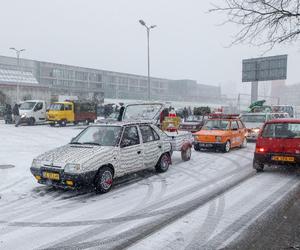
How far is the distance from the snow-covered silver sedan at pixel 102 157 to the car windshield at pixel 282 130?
3.15 m

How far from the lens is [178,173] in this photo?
10.5 meters

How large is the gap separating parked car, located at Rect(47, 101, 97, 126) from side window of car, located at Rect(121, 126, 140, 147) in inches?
808

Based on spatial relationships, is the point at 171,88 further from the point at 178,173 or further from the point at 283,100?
the point at 178,173

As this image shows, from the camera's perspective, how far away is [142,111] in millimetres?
15789

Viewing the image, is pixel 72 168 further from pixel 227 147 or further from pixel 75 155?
pixel 227 147

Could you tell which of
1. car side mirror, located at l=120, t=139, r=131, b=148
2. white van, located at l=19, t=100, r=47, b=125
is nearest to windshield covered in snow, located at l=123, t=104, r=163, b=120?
car side mirror, located at l=120, t=139, r=131, b=148

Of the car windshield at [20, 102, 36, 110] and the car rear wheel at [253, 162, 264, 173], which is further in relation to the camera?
the car windshield at [20, 102, 36, 110]

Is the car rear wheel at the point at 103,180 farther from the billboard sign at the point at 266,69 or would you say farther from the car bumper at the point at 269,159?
the billboard sign at the point at 266,69

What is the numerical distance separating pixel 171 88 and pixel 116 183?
97.9 meters

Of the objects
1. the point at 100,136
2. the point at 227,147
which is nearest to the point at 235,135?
the point at 227,147

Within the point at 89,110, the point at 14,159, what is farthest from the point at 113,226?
the point at 89,110

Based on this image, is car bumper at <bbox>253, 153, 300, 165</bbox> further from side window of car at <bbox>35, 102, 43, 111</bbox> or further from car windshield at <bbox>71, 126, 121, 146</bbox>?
side window of car at <bbox>35, 102, 43, 111</bbox>

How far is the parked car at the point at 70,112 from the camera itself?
28.9 metres

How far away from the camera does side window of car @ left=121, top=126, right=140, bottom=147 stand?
8922 mm
